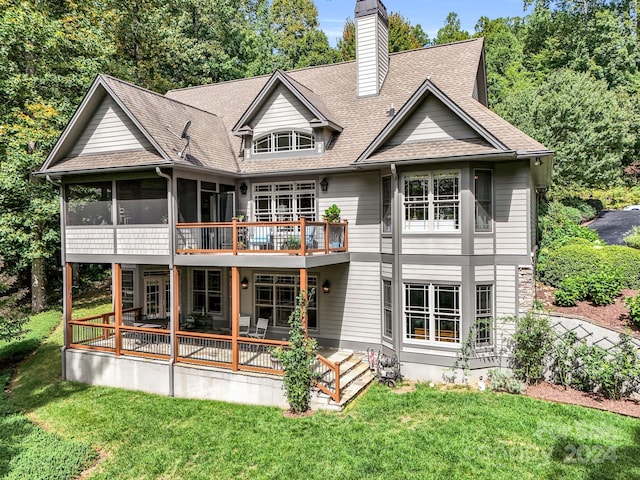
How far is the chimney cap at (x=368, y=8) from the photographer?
51.4 ft

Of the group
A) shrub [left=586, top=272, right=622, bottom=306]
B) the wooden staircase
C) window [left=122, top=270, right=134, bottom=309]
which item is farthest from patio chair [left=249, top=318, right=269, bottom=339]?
shrub [left=586, top=272, right=622, bottom=306]

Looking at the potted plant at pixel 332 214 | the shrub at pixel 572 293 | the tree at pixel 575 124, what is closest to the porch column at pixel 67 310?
the potted plant at pixel 332 214

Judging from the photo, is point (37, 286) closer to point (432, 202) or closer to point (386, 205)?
point (386, 205)

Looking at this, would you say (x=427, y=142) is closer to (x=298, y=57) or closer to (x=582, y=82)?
(x=582, y=82)

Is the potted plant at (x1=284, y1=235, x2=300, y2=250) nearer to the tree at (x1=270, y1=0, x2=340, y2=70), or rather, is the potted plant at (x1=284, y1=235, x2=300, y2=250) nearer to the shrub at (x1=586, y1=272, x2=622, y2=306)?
the shrub at (x1=586, y1=272, x2=622, y2=306)

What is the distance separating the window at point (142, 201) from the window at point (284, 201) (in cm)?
331

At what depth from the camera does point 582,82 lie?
2464 centimetres

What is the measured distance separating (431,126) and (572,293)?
24.7ft

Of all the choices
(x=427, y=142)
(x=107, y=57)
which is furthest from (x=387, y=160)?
(x=107, y=57)

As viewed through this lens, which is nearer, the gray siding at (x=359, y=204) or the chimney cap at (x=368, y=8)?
the gray siding at (x=359, y=204)

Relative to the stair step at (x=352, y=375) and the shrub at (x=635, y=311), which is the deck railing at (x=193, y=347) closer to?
the stair step at (x=352, y=375)

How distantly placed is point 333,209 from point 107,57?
55.2 ft

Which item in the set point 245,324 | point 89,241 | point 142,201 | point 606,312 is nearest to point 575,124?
point 606,312

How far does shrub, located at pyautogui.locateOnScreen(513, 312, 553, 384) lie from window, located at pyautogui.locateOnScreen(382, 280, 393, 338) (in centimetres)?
352
